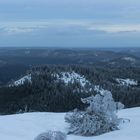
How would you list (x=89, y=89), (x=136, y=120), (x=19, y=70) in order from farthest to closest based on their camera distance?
(x=19, y=70) < (x=89, y=89) < (x=136, y=120)

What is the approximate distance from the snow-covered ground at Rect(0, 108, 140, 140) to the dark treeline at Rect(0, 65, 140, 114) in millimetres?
60014

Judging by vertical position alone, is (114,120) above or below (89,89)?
above

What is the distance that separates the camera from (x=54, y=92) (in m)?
93.7

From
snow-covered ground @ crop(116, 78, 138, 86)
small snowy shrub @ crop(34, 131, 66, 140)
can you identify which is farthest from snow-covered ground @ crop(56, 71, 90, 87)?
small snowy shrub @ crop(34, 131, 66, 140)

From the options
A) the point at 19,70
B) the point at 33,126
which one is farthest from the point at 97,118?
the point at 19,70

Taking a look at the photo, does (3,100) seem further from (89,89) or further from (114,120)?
(114,120)

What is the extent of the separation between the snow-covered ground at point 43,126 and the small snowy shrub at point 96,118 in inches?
10.8

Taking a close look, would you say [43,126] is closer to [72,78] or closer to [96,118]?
[96,118]

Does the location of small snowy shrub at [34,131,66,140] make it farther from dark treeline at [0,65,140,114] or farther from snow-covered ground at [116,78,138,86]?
snow-covered ground at [116,78,138,86]

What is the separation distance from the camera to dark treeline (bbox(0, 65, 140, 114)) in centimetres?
8150

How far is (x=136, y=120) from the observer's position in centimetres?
1371

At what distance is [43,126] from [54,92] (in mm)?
80469

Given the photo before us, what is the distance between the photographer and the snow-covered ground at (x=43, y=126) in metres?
11.9

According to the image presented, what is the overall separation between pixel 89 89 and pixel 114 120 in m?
85.6
